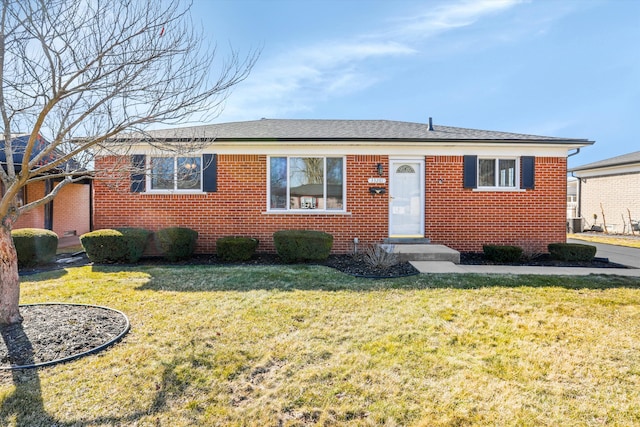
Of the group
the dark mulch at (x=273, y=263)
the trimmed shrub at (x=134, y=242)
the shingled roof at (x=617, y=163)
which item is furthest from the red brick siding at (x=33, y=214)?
the shingled roof at (x=617, y=163)

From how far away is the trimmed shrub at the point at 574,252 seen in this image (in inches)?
316

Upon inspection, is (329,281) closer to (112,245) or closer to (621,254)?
(112,245)

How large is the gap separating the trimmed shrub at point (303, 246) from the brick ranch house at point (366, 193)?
132 centimetres

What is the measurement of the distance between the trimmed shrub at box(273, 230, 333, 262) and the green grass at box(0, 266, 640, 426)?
238cm

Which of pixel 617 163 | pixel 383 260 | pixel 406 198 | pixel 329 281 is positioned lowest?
pixel 329 281

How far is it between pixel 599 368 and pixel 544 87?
14.5m

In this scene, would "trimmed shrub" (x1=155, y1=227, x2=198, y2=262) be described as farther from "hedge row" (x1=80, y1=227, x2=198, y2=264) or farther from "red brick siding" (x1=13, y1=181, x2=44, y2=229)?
"red brick siding" (x1=13, y1=181, x2=44, y2=229)

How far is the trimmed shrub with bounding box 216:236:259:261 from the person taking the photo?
314 inches

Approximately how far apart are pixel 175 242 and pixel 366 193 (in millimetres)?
5227

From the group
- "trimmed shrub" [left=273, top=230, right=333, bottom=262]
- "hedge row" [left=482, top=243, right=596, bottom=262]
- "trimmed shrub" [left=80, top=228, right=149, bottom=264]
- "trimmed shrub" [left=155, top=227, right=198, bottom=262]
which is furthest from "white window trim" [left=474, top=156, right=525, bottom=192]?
"trimmed shrub" [left=80, top=228, right=149, bottom=264]

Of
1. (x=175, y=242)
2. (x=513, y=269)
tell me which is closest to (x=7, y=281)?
(x=175, y=242)

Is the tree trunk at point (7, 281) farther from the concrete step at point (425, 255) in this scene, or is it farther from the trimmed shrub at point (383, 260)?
the concrete step at point (425, 255)

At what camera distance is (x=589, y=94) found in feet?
52.3

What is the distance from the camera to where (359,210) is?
30.0 feet
